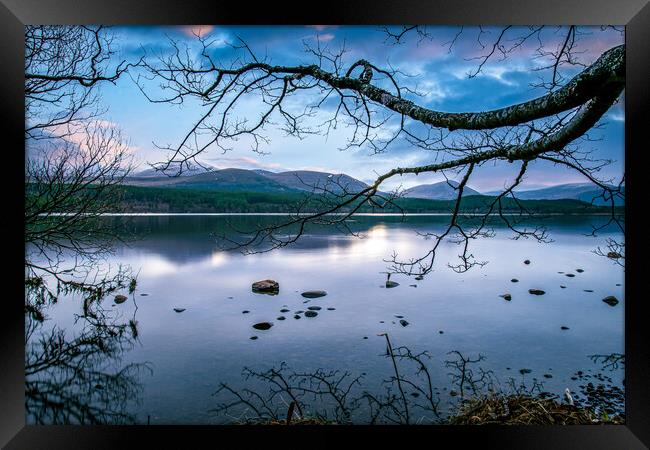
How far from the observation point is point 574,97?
1560mm

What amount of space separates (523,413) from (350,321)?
3176 millimetres

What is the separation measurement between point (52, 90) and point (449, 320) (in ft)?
18.3

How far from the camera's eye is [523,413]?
2447 mm

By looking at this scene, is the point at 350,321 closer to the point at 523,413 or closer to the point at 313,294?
the point at 313,294

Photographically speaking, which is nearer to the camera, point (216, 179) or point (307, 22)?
point (307, 22)

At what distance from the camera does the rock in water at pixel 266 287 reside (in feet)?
23.2

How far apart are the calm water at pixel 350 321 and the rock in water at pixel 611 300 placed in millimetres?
90

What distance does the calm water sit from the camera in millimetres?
3986

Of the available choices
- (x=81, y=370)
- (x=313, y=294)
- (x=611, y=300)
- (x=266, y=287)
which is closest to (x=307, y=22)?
(x=81, y=370)

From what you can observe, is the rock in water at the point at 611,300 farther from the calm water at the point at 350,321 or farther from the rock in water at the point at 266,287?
the rock in water at the point at 266,287

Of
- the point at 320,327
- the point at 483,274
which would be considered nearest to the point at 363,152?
the point at 320,327

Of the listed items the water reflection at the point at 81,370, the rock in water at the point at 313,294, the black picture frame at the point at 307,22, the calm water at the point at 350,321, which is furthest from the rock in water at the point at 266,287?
the black picture frame at the point at 307,22

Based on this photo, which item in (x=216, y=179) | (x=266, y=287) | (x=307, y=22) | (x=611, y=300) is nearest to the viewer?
(x=307, y=22)

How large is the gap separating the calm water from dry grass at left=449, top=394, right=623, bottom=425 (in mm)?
745
